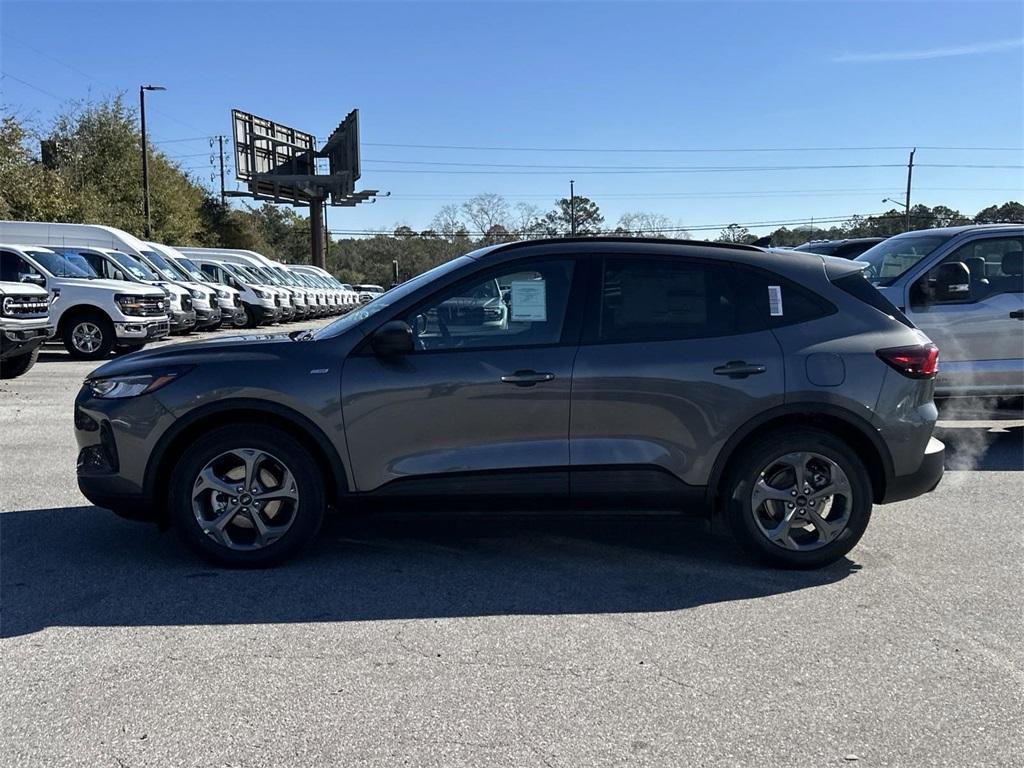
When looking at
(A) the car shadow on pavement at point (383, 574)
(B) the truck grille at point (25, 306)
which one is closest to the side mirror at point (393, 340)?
(A) the car shadow on pavement at point (383, 574)

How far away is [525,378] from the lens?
4.62 meters

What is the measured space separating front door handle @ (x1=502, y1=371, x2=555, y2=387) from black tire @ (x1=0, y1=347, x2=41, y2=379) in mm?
10230

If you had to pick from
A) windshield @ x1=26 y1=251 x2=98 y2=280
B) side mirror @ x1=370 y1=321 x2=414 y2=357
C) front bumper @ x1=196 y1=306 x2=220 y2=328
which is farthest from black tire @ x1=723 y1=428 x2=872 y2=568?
front bumper @ x1=196 y1=306 x2=220 y2=328

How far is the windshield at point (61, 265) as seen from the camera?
14992 millimetres

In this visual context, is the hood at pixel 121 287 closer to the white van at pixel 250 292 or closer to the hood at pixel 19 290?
the hood at pixel 19 290

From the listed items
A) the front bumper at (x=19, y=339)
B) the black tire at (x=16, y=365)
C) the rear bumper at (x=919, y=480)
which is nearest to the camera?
the rear bumper at (x=919, y=480)

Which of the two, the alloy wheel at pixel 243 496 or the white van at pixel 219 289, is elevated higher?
the white van at pixel 219 289

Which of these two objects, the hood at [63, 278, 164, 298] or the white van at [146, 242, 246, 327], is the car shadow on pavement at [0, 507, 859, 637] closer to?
the hood at [63, 278, 164, 298]

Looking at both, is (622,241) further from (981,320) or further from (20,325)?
(20,325)

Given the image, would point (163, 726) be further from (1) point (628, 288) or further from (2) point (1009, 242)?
(2) point (1009, 242)

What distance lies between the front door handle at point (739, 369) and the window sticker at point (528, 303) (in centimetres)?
96

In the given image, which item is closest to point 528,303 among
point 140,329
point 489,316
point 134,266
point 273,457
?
point 489,316

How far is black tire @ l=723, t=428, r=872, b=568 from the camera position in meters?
4.77

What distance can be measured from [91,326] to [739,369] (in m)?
13.3
